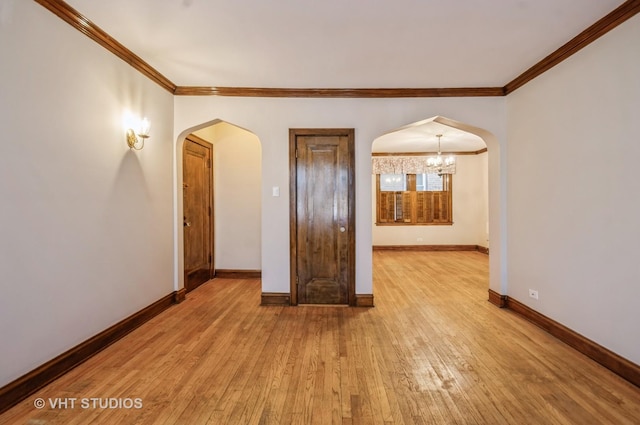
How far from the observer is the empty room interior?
6.87 feet

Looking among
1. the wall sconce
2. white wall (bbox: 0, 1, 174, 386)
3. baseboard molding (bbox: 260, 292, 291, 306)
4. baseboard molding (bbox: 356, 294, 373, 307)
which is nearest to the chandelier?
baseboard molding (bbox: 356, 294, 373, 307)

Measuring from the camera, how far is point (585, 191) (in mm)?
2715

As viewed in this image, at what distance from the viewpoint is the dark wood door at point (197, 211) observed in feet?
15.3

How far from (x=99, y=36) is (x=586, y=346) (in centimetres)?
492

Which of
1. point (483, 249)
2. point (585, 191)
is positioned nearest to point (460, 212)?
point (483, 249)

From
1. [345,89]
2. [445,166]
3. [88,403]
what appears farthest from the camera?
[445,166]

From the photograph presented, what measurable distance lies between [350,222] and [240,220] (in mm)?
2313

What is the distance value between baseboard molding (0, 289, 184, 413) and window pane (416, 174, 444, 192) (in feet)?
24.0

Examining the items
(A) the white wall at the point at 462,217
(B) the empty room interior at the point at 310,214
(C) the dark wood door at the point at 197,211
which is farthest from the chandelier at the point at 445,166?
(C) the dark wood door at the point at 197,211

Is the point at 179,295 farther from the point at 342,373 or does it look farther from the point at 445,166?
the point at 445,166

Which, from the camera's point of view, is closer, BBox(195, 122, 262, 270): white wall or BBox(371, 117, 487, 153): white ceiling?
BBox(195, 122, 262, 270): white wall

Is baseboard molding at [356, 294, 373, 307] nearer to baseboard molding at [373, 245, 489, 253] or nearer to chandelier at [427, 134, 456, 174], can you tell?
baseboard molding at [373, 245, 489, 253]

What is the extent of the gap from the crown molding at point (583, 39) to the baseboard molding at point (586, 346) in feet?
8.27

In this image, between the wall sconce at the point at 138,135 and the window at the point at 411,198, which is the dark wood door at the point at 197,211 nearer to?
the wall sconce at the point at 138,135
